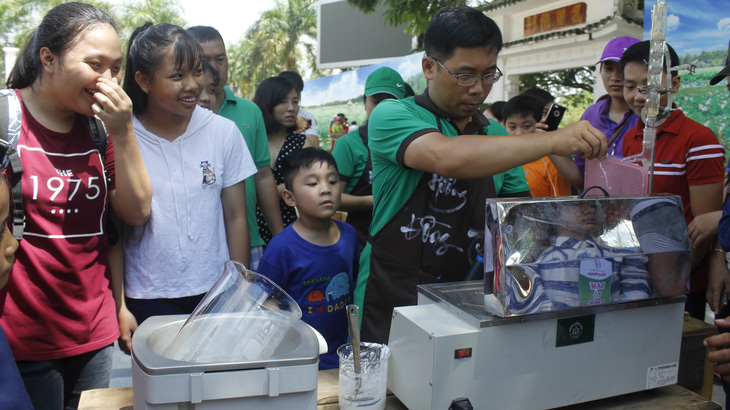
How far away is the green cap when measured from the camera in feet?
10.6

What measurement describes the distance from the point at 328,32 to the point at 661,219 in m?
16.0

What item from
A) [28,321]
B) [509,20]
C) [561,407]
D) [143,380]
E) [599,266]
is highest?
[509,20]

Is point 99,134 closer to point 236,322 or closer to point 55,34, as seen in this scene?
point 55,34

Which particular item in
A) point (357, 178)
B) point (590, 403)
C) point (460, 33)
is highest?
point (460, 33)

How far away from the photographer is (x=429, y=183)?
61.4 inches

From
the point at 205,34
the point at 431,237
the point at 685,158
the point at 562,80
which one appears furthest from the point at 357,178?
the point at 562,80

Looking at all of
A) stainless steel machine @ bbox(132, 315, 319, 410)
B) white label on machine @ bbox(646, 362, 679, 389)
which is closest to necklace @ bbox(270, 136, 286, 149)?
stainless steel machine @ bbox(132, 315, 319, 410)

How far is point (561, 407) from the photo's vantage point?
1.30 meters

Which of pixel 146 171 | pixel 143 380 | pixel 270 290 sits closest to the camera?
pixel 143 380

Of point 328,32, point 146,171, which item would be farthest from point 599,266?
point 328,32

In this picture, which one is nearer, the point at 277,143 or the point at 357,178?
the point at 357,178

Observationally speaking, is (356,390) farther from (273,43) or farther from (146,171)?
(273,43)

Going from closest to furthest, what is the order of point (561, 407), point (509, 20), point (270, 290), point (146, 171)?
point (270, 290)
point (561, 407)
point (146, 171)
point (509, 20)

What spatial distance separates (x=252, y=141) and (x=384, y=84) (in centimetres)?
96
